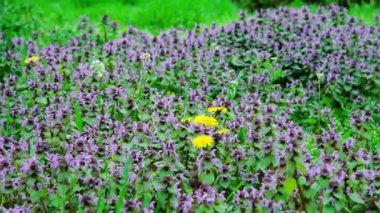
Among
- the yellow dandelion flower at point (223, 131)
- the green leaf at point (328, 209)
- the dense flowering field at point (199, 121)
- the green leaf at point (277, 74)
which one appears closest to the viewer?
the green leaf at point (328, 209)

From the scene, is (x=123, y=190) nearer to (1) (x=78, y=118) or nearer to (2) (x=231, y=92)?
(1) (x=78, y=118)

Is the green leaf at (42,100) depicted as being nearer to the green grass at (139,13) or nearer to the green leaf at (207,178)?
the green leaf at (207,178)

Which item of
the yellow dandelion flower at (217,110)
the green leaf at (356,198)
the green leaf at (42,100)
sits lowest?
the green leaf at (42,100)

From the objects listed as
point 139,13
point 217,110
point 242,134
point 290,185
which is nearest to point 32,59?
point 217,110

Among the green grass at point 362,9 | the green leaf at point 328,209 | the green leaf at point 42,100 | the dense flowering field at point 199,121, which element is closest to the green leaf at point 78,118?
the dense flowering field at point 199,121

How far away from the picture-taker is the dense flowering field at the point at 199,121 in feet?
10.9

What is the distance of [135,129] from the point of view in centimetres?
401

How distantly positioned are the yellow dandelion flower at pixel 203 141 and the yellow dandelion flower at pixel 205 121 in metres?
0.32

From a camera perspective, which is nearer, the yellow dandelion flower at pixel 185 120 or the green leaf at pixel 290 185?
the green leaf at pixel 290 185

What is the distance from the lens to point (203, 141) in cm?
381

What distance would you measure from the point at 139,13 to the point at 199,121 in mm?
5458

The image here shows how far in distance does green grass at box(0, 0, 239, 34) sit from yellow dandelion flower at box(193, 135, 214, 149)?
4.57m

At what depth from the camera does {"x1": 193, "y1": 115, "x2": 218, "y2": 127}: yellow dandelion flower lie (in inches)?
165

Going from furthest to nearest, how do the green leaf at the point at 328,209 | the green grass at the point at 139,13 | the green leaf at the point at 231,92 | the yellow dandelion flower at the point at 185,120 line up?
the green grass at the point at 139,13
the green leaf at the point at 231,92
the yellow dandelion flower at the point at 185,120
the green leaf at the point at 328,209
